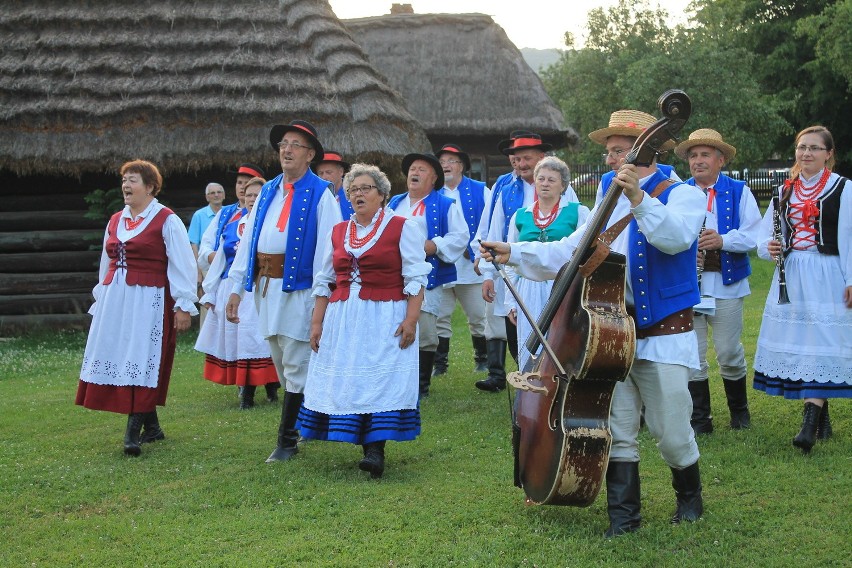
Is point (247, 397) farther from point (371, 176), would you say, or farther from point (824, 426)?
point (824, 426)

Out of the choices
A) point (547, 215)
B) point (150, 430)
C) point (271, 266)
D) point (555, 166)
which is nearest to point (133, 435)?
point (150, 430)

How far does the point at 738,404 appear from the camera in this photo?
256 inches

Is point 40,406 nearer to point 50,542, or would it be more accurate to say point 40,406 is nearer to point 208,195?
point 208,195

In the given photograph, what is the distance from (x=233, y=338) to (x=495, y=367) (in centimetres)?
226

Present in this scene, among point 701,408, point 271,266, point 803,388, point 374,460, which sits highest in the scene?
point 271,266

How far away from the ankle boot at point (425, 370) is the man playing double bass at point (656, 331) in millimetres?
3752

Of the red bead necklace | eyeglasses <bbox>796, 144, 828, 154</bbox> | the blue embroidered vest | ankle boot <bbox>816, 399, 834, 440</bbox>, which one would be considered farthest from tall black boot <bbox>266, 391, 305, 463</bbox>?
eyeglasses <bbox>796, 144, 828, 154</bbox>

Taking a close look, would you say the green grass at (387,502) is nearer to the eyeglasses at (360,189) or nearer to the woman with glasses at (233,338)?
the woman with glasses at (233,338)

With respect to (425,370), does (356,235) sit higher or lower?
higher

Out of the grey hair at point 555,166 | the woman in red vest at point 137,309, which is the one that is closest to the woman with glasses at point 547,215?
the grey hair at point 555,166

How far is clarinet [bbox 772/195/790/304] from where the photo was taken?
6.06m

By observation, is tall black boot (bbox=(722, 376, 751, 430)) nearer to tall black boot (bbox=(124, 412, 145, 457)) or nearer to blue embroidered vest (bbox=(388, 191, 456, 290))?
blue embroidered vest (bbox=(388, 191, 456, 290))

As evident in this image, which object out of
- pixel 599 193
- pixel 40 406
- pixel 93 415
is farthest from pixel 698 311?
pixel 40 406

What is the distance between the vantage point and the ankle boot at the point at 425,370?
26.8ft
